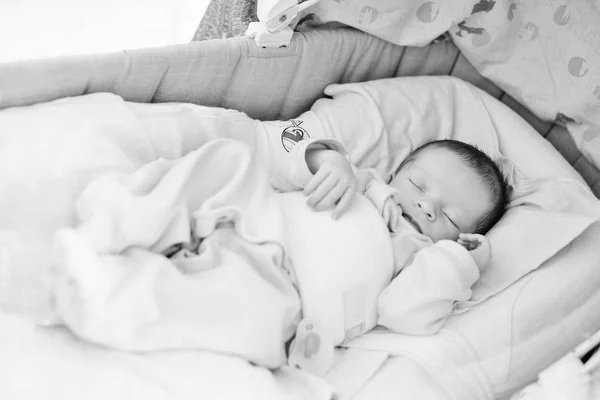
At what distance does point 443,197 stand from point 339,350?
350 millimetres

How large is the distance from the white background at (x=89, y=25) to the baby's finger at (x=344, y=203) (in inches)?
48.6

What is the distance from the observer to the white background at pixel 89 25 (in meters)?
1.89

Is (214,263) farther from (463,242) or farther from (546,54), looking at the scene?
(546,54)

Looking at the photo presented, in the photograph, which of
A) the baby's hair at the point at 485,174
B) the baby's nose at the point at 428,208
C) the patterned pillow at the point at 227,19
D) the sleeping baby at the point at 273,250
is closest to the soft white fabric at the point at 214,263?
the sleeping baby at the point at 273,250

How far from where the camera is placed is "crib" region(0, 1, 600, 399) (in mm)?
744

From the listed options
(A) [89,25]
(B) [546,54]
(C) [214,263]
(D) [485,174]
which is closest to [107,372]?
(C) [214,263]

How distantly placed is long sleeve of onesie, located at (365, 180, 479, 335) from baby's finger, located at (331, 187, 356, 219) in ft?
0.48

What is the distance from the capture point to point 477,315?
1.05 meters

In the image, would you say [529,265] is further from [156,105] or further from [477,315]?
[156,105]

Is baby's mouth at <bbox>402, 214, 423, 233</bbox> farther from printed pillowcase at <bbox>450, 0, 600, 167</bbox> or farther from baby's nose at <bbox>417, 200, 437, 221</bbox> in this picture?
printed pillowcase at <bbox>450, 0, 600, 167</bbox>

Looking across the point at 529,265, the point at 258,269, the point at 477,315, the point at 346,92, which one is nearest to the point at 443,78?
the point at 346,92

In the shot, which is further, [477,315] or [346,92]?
[346,92]

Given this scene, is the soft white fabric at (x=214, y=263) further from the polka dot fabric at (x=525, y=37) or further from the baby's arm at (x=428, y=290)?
the polka dot fabric at (x=525, y=37)

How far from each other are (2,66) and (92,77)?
0.15m
